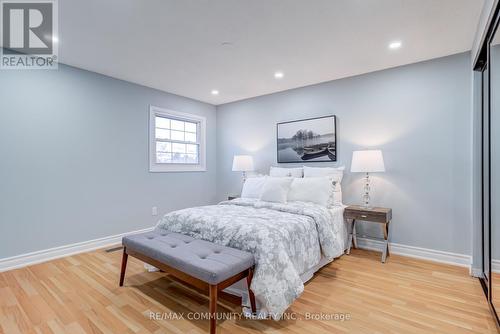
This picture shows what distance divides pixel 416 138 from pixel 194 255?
299cm

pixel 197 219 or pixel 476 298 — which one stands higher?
pixel 197 219

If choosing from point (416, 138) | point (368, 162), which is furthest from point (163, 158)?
point (416, 138)

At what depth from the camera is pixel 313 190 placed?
325cm

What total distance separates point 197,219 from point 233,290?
747 mm

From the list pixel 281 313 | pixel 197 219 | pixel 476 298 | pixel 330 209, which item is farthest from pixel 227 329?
pixel 476 298

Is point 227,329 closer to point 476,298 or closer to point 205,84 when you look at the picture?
point 476,298

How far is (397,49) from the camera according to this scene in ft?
9.20

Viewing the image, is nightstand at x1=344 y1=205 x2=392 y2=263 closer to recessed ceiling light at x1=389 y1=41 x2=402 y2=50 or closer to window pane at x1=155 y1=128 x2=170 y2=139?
recessed ceiling light at x1=389 y1=41 x2=402 y2=50

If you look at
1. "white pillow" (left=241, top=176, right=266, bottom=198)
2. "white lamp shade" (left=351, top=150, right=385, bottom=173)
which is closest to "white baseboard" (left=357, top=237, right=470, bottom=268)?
"white lamp shade" (left=351, top=150, right=385, bottom=173)

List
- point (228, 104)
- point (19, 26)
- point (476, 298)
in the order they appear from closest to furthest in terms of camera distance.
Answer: point (476, 298)
point (19, 26)
point (228, 104)

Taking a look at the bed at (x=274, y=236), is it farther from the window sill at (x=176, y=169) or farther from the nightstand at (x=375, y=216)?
the window sill at (x=176, y=169)

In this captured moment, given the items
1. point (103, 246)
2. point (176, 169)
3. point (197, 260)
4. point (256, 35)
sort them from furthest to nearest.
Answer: point (176, 169) < point (103, 246) < point (256, 35) < point (197, 260)

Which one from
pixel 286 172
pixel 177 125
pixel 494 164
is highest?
pixel 177 125

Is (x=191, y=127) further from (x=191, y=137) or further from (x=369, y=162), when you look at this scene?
(x=369, y=162)
